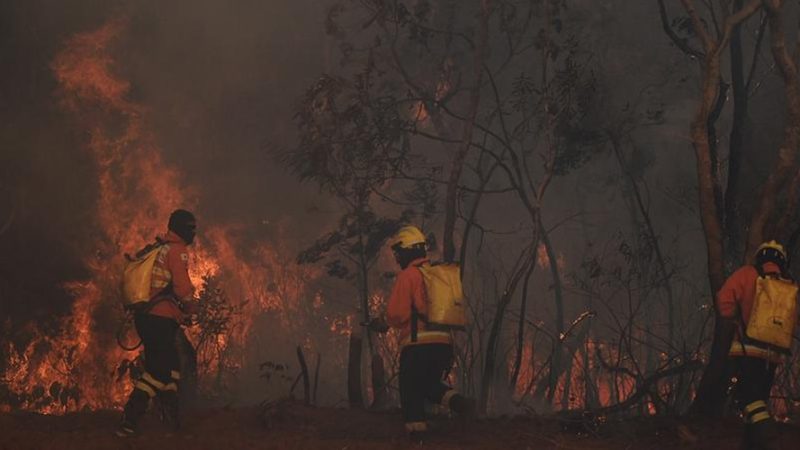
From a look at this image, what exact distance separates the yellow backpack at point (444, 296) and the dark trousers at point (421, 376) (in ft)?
0.92

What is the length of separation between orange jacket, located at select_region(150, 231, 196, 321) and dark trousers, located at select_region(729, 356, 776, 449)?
5022mm

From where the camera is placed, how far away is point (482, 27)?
40.6ft

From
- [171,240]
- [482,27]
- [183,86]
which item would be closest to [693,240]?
[183,86]

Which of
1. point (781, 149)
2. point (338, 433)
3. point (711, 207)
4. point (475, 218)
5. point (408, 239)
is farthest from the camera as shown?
point (475, 218)

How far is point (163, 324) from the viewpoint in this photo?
830 centimetres

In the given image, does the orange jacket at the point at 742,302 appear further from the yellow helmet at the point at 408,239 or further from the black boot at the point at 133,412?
the black boot at the point at 133,412

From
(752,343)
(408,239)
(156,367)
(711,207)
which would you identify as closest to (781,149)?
(711,207)

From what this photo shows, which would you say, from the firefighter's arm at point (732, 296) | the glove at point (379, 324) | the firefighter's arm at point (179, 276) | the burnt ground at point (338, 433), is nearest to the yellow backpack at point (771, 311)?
the firefighter's arm at point (732, 296)

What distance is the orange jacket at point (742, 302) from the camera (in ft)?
24.6

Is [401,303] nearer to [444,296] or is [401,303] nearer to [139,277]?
[444,296]

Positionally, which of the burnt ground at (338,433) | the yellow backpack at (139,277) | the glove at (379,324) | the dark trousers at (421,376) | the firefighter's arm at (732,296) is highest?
the yellow backpack at (139,277)

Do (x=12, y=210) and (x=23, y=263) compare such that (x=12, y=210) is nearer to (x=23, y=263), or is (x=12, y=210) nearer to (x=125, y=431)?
(x=23, y=263)

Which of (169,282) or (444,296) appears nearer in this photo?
(169,282)

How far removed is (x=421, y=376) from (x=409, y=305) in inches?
27.4
